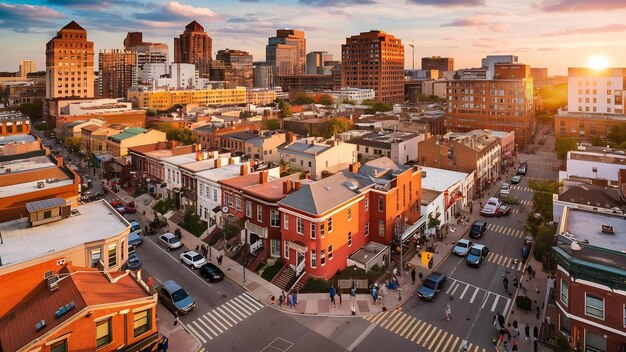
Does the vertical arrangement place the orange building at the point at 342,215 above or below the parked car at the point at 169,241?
above

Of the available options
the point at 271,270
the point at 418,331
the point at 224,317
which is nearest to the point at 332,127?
the point at 271,270

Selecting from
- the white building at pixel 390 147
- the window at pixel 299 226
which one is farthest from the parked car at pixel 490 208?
the window at pixel 299 226

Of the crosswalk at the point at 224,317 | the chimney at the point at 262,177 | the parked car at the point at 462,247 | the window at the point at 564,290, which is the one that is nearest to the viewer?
the window at the point at 564,290

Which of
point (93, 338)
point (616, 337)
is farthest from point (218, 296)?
point (616, 337)

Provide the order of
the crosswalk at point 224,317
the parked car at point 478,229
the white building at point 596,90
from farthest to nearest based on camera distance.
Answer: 1. the white building at point 596,90
2. the parked car at point 478,229
3. the crosswalk at point 224,317

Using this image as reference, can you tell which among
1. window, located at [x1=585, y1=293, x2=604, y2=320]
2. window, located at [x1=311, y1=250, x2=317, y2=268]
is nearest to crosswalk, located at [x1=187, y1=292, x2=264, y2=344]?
window, located at [x1=311, y1=250, x2=317, y2=268]

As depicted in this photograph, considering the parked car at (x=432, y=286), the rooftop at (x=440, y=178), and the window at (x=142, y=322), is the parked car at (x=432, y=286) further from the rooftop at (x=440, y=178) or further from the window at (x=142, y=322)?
the window at (x=142, y=322)

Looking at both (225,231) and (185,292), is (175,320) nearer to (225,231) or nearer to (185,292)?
(185,292)

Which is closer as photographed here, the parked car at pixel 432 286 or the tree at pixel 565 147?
the parked car at pixel 432 286

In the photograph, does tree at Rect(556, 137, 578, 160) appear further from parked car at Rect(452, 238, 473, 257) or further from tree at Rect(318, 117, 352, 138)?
parked car at Rect(452, 238, 473, 257)
